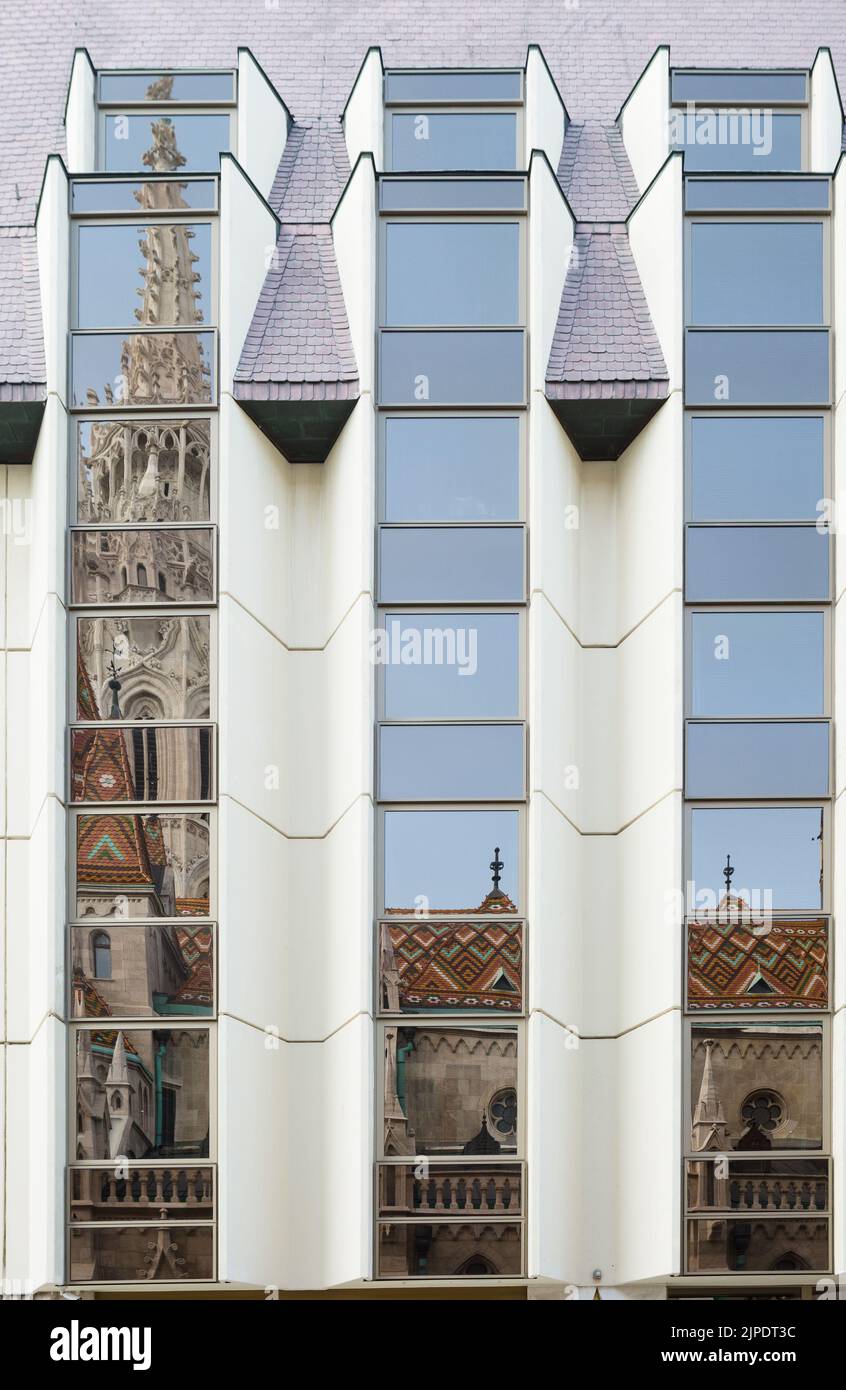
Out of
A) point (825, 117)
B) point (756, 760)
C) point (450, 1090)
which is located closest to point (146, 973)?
point (450, 1090)

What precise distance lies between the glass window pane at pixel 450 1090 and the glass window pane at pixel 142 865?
2.57 meters

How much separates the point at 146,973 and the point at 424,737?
12.5ft

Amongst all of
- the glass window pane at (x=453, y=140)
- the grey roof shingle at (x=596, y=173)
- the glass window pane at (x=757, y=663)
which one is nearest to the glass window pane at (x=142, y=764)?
the glass window pane at (x=757, y=663)

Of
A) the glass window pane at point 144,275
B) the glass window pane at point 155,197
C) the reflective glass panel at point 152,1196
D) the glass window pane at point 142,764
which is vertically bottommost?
the reflective glass panel at point 152,1196

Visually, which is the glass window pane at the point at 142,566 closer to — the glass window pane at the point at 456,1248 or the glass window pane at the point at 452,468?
the glass window pane at the point at 452,468

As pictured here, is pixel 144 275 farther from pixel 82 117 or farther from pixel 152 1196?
pixel 152 1196

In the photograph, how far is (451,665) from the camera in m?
22.3

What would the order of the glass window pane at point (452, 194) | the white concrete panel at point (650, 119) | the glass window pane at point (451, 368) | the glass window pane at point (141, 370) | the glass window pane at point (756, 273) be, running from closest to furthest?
the glass window pane at point (141, 370), the glass window pane at point (451, 368), the glass window pane at point (756, 273), the glass window pane at point (452, 194), the white concrete panel at point (650, 119)

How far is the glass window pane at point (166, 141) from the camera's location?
82.2 feet

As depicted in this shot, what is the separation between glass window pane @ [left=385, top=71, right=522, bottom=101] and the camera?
2542 cm

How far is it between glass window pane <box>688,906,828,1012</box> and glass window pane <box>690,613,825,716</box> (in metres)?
2.27

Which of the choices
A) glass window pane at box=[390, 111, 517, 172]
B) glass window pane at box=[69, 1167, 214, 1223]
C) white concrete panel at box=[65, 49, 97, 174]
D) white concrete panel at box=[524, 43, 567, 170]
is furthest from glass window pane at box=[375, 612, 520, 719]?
white concrete panel at box=[65, 49, 97, 174]

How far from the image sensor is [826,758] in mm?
22078
